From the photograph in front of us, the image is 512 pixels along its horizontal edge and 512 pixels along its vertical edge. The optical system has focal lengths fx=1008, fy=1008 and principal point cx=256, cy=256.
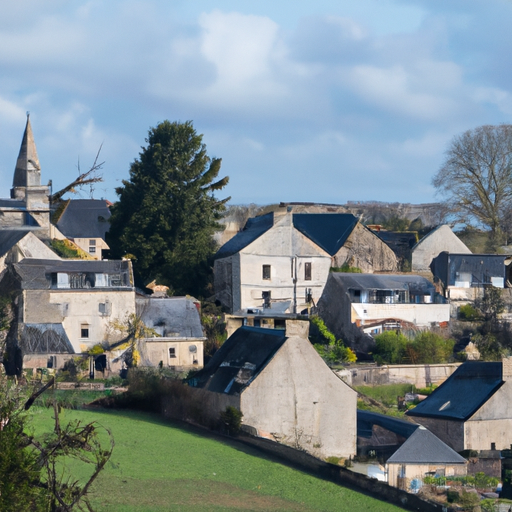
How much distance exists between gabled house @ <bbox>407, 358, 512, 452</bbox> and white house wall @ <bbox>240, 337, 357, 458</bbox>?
417cm

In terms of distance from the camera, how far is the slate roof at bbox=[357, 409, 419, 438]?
28.8 meters

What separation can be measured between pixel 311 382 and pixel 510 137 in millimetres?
33301

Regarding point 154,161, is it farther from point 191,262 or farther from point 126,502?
point 126,502

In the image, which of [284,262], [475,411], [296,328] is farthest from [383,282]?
[296,328]

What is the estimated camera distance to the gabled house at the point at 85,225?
5966cm

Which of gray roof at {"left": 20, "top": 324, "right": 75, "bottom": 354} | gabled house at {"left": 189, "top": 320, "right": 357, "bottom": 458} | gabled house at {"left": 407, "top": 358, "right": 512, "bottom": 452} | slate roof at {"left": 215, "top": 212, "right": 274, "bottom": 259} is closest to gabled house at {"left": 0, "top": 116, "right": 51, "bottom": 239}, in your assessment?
slate roof at {"left": 215, "top": 212, "right": 274, "bottom": 259}

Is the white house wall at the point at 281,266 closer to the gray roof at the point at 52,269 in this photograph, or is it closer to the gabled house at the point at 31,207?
the gray roof at the point at 52,269

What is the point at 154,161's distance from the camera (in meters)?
49.7

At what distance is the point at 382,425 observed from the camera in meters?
29.7

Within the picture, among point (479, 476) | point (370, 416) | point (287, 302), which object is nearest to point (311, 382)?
point (370, 416)

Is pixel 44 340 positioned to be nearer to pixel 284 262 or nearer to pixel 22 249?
pixel 22 249

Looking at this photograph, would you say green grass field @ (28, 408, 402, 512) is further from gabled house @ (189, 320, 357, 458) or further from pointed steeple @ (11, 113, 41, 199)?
pointed steeple @ (11, 113, 41, 199)

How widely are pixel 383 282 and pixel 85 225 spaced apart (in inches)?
903

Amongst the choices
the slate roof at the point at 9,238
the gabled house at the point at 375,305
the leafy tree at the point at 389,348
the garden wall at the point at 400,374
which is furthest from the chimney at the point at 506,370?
the slate roof at the point at 9,238
